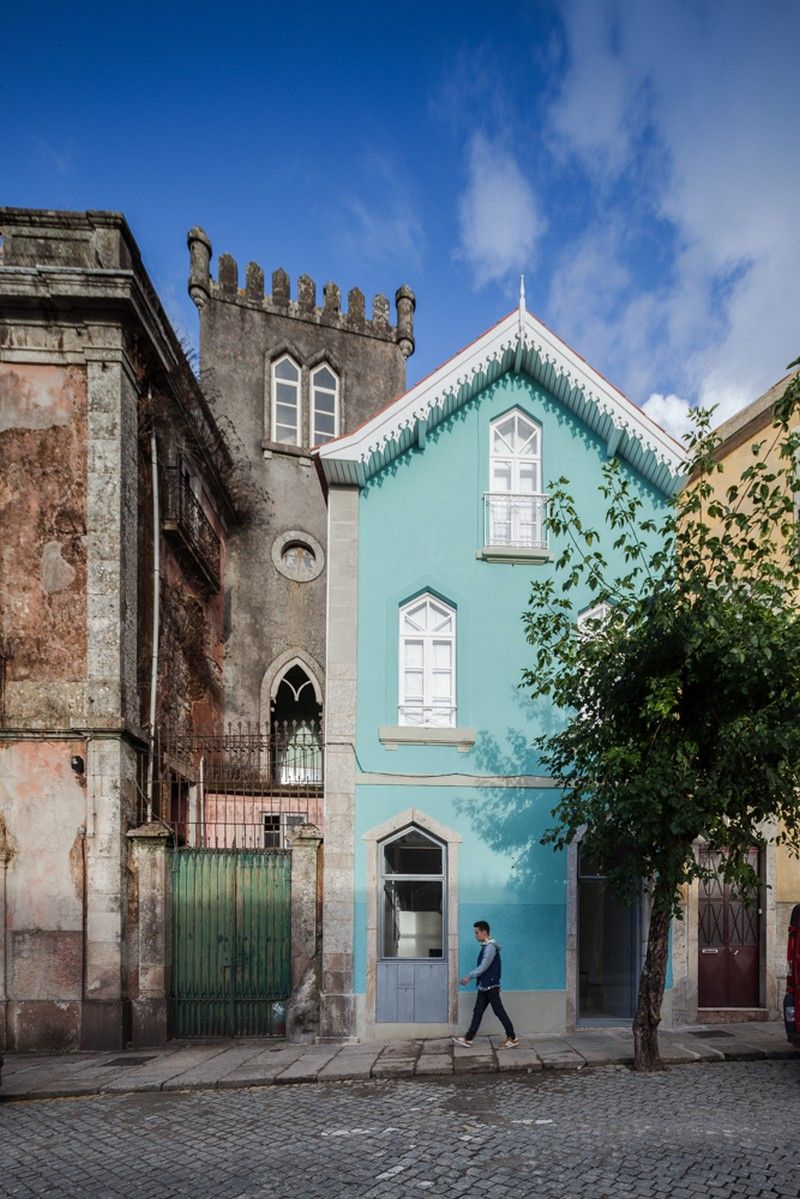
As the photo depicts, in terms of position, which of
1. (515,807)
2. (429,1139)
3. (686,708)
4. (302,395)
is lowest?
(429,1139)

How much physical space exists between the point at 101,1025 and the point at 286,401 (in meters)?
14.7

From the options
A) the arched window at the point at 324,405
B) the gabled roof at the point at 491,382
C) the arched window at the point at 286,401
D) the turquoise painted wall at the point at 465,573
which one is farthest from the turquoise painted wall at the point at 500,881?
the arched window at the point at 324,405

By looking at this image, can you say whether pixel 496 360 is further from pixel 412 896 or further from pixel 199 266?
pixel 199 266

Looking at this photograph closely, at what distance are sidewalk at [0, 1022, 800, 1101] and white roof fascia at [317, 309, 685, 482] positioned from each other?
7.75 metres

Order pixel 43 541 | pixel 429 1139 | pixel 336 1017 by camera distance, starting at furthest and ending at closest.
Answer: pixel 43 541 → pixel 336 1017 → pixel 429 1139

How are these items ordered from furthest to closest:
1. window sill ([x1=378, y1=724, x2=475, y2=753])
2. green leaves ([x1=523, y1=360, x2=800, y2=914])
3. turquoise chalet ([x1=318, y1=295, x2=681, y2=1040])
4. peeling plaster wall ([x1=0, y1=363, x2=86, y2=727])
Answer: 1. window sill ([x1=378, y1=724, x2=475, y2=753])
2. peeling plaster wall ([x1=0, y1=363, x2=86, y2=727])
3. turquoise chalet ([x1=318, y1=295, x2=681, y2=1040])
4. green leaves ([x1=523, y1=360, x2=800, y2=914])

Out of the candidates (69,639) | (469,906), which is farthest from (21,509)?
(469,906)

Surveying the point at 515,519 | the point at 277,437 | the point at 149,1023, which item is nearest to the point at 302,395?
the point at 277,437

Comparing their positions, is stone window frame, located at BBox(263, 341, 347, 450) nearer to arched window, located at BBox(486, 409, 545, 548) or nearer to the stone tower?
the stone tower

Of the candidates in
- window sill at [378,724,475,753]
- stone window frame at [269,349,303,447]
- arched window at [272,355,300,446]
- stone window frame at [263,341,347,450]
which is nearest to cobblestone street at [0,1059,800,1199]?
window sill at [378,724,475,753]

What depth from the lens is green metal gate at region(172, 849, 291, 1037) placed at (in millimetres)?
12016

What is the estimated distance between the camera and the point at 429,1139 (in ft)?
25.2

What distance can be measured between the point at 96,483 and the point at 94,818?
15.4ft

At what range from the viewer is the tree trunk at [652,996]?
390 inches
